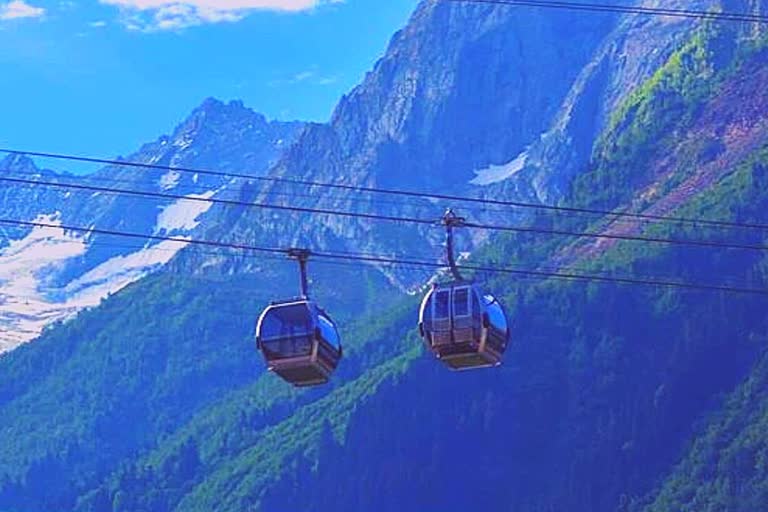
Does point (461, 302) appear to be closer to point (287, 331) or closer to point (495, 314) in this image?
point (495, 314)

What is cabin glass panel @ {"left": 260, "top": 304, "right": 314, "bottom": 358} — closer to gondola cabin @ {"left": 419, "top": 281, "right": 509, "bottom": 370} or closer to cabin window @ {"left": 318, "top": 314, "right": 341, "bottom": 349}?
cabin window @ {"left": 318, "top": 314, "right": 341, "bottom": 349}

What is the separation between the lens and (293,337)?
6106 cm

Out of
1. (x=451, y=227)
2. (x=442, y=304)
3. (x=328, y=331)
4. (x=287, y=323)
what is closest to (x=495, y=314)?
(x=442, y=304)

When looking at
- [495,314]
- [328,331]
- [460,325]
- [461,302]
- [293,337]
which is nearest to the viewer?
[293,337]

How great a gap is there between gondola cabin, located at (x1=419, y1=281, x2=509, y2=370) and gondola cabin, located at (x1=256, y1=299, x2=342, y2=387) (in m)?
3.54

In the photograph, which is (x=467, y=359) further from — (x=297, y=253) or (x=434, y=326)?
(x=297, y=253)

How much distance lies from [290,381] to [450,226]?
693 cm

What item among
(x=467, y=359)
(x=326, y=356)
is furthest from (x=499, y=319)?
(x=326, y=356)

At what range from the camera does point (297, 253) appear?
Answer: 58.5 m

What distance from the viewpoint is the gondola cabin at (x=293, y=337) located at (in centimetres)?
6094

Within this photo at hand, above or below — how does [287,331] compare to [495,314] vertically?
below

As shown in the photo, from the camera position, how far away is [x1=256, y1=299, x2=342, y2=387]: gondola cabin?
60938 mm

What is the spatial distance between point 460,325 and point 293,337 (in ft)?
17.5

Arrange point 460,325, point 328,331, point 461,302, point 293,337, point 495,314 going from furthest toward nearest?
point 495,314, point 461,302, point 460,325, point 328,331, point 293,337
